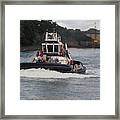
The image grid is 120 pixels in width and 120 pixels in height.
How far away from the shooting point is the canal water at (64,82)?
285 cm

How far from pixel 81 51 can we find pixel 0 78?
0.33 m

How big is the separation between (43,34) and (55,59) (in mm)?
107

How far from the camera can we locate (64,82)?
9.35 feet

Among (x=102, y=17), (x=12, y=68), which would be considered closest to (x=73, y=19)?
(x=102, y=17)

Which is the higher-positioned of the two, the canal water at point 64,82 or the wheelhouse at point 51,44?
the wheelhouse at point 51,44

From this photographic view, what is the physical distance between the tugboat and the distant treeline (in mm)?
19

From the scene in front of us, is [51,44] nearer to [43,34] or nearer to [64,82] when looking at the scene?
[43,34]

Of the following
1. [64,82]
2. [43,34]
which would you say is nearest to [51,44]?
[43,34]

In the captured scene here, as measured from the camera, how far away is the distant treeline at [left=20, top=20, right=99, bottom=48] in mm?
2850

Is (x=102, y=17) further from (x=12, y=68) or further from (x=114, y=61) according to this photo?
(x=12, y=68)

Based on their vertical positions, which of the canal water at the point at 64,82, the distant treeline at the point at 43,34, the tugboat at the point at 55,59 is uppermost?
the distant treeline at the point at 43,34

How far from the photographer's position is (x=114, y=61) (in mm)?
2854

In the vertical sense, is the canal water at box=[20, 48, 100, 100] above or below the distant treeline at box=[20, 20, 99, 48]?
below

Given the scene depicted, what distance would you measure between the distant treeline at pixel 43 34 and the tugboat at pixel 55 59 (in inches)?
0.8
